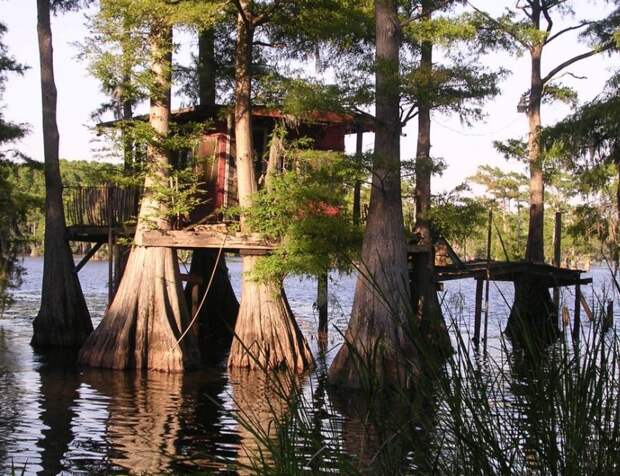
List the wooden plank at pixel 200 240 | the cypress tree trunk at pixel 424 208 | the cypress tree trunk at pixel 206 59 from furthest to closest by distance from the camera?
the cypress tree trunk at pixel 206 59, the wooden plank at pixel 200 240, the cypress tree trunk at pixel 424 208

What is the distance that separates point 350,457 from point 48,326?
22.5 metres

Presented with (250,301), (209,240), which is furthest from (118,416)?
(209,240)

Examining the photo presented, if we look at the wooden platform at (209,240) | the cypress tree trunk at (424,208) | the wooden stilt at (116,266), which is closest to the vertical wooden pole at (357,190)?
the cypress tree trunk at (424,208)

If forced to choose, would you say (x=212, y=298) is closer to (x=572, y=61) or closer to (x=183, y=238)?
(x=183, y=238)

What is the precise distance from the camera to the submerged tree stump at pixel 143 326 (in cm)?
2148

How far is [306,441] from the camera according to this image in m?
3.89

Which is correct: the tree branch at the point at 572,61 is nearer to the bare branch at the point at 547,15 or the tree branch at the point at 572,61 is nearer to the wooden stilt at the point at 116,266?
the bare branch at the point at 547,15

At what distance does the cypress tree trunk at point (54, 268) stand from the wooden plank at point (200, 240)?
437 cm

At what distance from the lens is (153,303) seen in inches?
853

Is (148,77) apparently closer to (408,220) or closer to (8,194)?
(8,194)

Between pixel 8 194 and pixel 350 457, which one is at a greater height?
pixel 8 194

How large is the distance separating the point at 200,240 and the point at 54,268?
5504 mm

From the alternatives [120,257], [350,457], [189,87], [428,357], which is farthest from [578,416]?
[189,87]

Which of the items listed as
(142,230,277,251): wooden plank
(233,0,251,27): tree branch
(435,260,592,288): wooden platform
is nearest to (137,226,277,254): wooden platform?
(142,230,277,251): wooden plank
